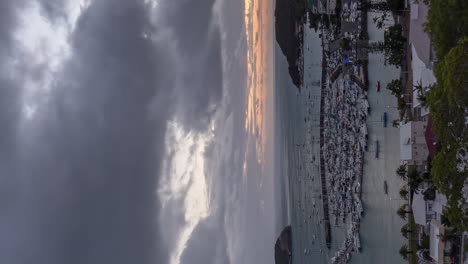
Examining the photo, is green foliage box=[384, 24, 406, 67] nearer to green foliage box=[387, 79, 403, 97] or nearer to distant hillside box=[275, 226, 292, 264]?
green foliage box=[387, 79, 403, 97]

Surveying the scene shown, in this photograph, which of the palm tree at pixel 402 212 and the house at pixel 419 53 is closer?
the house at pixel 419 53

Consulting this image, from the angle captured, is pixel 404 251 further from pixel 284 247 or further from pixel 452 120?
pixel 284 247

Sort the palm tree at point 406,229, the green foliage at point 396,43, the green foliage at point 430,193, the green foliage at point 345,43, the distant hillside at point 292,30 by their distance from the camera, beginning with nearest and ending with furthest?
1. the green foliage at point 430,193
2. the palm tree at point 406,229
3. the green foliage at point 396,43
4. the green foliage at point 345,43
5. the distant hillside at point 292,30

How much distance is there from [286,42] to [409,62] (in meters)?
53.4

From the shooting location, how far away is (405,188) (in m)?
30.9

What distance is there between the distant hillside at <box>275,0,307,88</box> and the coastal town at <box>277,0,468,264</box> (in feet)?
46.6

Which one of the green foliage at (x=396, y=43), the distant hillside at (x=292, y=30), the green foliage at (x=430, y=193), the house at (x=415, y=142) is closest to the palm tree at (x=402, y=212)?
the house at (x=415, y=142)

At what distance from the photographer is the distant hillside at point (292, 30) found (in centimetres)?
6988

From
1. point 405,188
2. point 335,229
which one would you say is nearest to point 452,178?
point 405,188

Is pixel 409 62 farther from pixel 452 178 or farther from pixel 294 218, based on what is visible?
pixel 294 218

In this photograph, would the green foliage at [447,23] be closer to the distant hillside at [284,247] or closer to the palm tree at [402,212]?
the palm tree at [402,212]

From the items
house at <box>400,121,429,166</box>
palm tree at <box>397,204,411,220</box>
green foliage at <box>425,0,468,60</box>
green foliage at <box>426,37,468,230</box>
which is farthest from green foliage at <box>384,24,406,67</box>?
green foliage at <box>426,37,468,230</box>

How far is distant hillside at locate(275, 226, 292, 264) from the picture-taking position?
242 ft

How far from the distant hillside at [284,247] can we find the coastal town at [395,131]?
1839 centimetres
